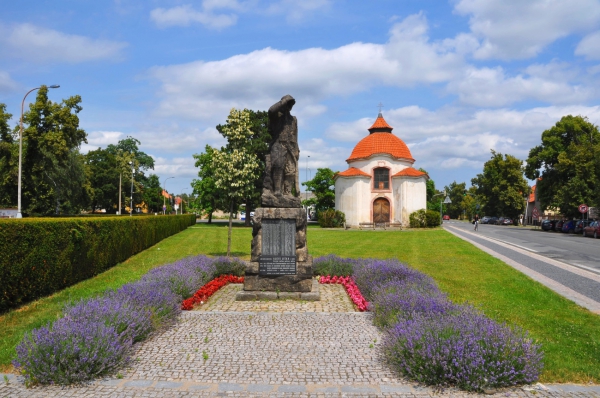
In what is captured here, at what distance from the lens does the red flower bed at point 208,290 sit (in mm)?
8603

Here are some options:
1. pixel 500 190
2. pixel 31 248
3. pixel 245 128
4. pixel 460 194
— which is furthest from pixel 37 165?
pixel 460 194

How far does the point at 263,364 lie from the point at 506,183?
70.2m

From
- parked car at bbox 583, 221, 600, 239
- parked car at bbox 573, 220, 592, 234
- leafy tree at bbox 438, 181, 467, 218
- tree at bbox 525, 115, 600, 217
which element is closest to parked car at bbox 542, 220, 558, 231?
tree at bbox 525, 115, 600, 217

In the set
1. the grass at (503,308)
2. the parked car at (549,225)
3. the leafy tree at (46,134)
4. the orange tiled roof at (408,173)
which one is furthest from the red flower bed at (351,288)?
the parked car at (549,225)

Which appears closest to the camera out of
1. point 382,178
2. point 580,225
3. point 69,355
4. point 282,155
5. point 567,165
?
point 69,355

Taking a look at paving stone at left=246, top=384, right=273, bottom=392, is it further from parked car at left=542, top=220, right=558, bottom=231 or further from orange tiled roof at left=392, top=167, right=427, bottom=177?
parked car at left=542, top=220, right=558, bottom=231

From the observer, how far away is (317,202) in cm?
6106

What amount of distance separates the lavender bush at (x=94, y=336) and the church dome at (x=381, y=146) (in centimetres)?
4500

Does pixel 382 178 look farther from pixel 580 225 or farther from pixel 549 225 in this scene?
pixel 580 225

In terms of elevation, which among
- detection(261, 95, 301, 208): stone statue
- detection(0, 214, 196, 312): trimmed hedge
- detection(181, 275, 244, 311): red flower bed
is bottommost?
detection(181, 275, 244, 311): red flower bed

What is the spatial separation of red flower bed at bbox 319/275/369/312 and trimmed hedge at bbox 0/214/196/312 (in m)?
6.51

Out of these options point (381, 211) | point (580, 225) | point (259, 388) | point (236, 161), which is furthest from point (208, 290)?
point (381, 211)

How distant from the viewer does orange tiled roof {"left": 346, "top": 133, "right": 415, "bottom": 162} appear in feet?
168

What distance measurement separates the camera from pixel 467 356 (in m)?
4.69
